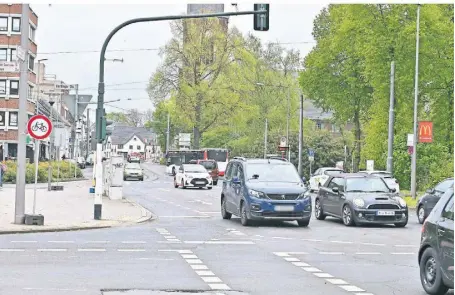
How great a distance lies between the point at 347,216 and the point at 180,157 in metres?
65.5

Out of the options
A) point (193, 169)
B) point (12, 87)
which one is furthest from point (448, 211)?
point (12, 87)

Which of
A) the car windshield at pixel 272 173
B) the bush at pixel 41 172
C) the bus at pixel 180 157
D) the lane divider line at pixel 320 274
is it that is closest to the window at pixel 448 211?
the lane divider line at pixel 320 274

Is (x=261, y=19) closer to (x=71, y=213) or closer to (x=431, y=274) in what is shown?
(x=71, y=213)

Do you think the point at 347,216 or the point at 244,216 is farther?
the point at 347,216

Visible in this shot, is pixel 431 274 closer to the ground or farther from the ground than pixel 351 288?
farther from the ground

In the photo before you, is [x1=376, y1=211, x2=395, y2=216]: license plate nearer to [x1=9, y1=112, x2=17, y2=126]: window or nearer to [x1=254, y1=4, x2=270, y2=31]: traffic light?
[x1=254, y1=4, x2=270, y2=31]: traffic light

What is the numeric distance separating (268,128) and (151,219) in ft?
226

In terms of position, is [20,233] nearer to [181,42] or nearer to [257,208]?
[257,208]

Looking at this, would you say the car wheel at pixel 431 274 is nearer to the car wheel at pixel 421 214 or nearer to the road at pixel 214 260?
the road at pixel 214 260

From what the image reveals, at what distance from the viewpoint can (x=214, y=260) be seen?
15.1 metres

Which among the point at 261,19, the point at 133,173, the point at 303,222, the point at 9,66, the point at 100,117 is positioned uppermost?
the point at 261,19

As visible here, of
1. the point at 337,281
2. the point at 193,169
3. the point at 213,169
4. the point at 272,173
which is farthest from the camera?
the point at 213,169

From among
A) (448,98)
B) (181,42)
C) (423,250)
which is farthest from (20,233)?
(181,42)

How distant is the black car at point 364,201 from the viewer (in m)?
24.1
